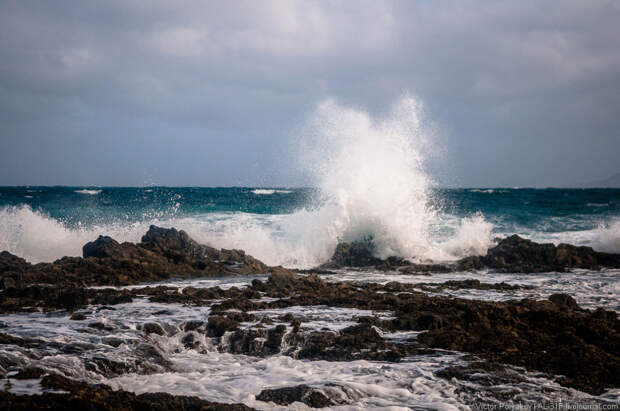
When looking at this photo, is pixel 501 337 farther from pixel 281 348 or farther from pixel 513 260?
pixel 513 260

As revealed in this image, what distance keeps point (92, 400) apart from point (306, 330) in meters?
3.18

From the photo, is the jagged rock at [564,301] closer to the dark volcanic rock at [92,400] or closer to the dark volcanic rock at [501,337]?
the dark volcanic rock at [501,337]

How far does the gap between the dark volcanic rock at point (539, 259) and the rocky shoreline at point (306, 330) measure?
11.0 ft

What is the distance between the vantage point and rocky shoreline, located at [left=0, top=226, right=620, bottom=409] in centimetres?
451

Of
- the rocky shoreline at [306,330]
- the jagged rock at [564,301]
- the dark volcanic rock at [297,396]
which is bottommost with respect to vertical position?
the dark volcanic rock at [297,396]

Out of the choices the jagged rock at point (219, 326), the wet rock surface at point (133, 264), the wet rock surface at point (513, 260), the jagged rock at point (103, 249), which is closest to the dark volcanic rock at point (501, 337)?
the jagged rock at point (219, 326)

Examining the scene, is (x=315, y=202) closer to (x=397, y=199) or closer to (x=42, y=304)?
(x=397, y=199)

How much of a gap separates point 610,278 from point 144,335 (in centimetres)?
1074

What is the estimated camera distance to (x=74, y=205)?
38.6 metres

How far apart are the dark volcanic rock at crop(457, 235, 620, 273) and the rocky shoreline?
3.35 metres

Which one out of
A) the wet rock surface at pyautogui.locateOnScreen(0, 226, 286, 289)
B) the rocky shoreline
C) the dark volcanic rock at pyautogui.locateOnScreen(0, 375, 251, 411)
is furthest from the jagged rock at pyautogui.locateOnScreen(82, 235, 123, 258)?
the dark volcanic rock at pyautogui.locateOnScreen(0, 375, 251, 411)

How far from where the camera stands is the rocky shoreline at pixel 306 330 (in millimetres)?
4508

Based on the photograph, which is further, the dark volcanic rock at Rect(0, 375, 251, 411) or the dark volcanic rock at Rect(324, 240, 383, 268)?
the dark volcanic rock at Rect(324, 240, 383, 268)

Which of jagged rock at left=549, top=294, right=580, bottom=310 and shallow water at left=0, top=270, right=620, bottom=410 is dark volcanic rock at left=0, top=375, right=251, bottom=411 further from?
jagged rock at left=549, top=294, right=580, bottom=310
